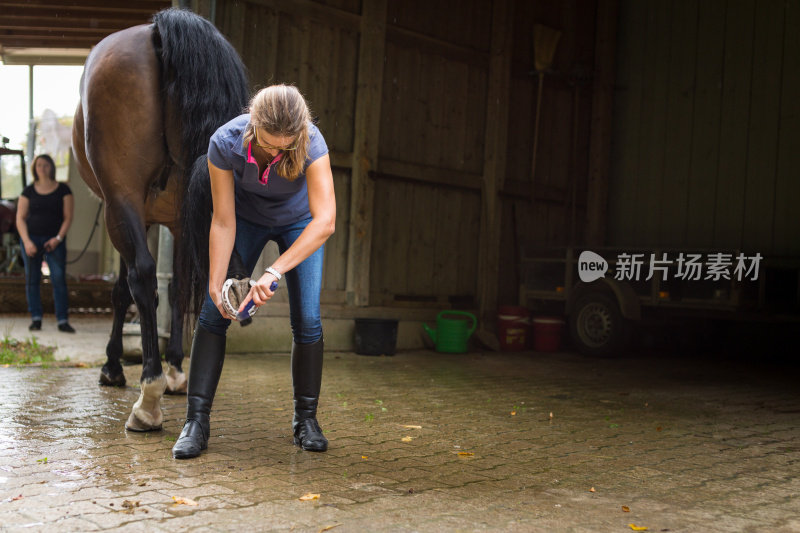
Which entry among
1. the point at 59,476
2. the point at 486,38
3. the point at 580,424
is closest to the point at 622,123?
the point at 486,38

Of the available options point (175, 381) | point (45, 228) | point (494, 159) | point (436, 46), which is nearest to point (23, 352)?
point (45, 228)

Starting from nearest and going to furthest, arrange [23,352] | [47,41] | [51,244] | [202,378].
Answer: [202,378] → [23,352] → [51,244] → [47,41]

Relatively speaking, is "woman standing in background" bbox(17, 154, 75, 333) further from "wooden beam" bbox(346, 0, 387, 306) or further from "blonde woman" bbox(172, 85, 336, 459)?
"blonde woman" bbox(172, 85, 336, 459)

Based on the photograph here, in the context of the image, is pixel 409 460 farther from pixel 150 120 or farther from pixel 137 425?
pixel 150 120

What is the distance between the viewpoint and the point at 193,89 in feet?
11.4

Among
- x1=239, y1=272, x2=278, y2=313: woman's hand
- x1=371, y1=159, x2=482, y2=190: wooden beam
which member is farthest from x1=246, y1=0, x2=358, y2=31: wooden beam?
x1=239, y1=272, x2=278, y2=313: woman's hand

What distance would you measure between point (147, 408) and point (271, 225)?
1.03 meters

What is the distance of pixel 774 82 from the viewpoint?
854cm

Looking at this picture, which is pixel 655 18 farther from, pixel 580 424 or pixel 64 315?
pixel 64 315

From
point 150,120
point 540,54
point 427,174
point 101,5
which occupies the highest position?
point 101,5

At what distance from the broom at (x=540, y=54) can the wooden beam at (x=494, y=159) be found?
462 mm

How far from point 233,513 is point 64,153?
15.4 meters

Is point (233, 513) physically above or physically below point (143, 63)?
below

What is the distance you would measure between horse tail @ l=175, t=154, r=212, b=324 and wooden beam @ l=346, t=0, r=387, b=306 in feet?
14.2
